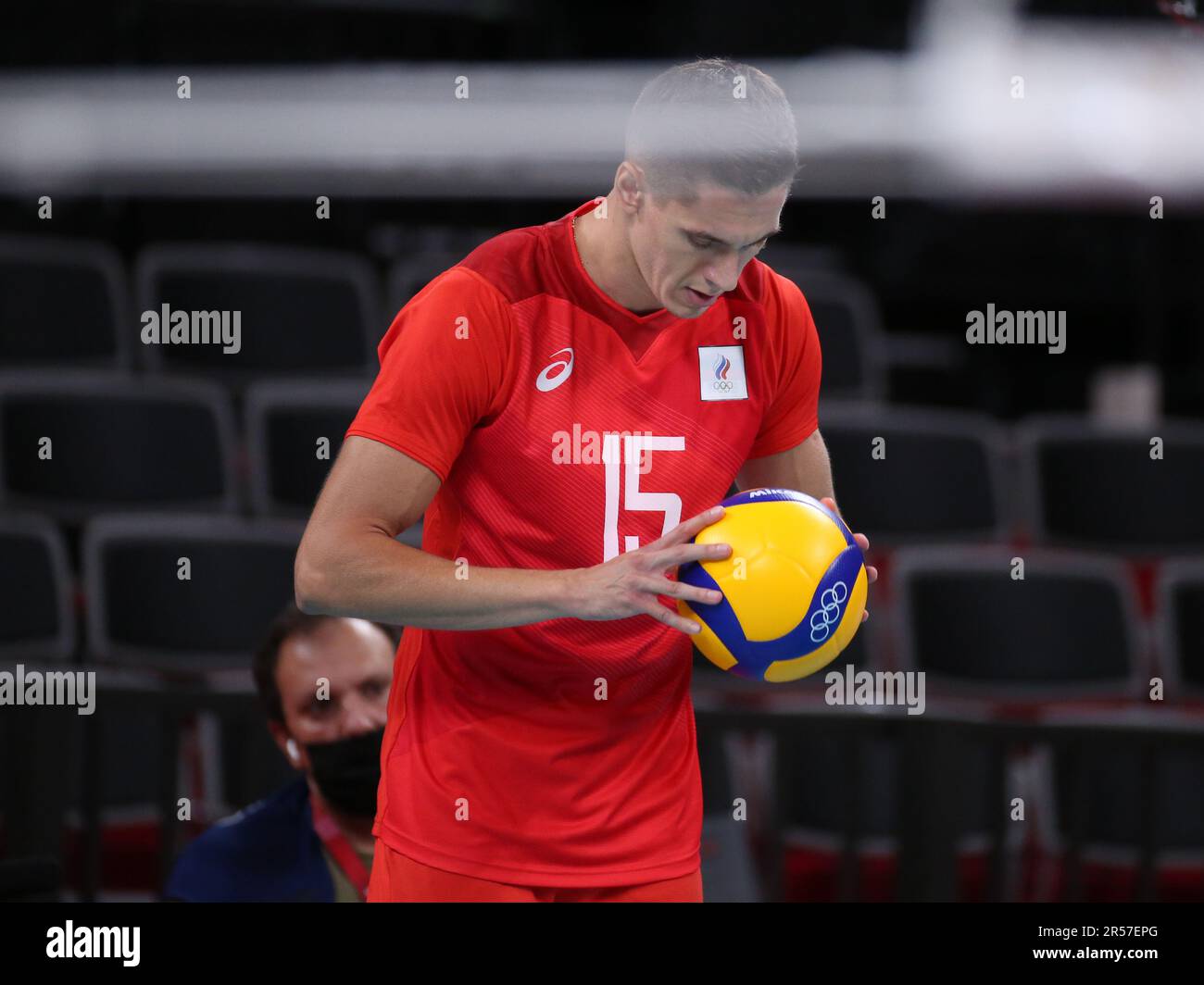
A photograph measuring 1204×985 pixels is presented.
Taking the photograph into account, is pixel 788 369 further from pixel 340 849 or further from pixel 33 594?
pixel 33 594

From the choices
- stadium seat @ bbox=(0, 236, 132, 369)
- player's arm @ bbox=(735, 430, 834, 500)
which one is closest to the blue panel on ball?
player's arm @ bbox=(735, 430, 834, 500)

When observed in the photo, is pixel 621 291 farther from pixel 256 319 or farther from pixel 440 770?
pixel 256 319

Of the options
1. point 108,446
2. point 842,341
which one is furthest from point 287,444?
point 842,341

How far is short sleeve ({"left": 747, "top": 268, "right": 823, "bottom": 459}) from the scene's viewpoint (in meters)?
2.05

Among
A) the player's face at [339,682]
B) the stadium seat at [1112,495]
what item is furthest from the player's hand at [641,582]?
the stadium seat at [1112,495]

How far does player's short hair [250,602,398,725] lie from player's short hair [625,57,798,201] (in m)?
1.06

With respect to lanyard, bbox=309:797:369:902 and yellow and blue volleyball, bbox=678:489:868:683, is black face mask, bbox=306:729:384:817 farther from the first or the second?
yellow and blue volleyball, bbox=678:489:868:683

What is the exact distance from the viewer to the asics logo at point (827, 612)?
1.88 m

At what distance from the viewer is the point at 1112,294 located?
6.18 metres

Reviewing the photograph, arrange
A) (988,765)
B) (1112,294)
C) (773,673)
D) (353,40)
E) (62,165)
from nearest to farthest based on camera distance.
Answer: (773,673)
(988,765)
(62,165)
(353,40)
(1112,294)

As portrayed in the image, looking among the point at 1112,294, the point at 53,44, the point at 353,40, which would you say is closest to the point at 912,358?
the point at 1112,294

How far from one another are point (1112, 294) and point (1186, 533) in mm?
2078
